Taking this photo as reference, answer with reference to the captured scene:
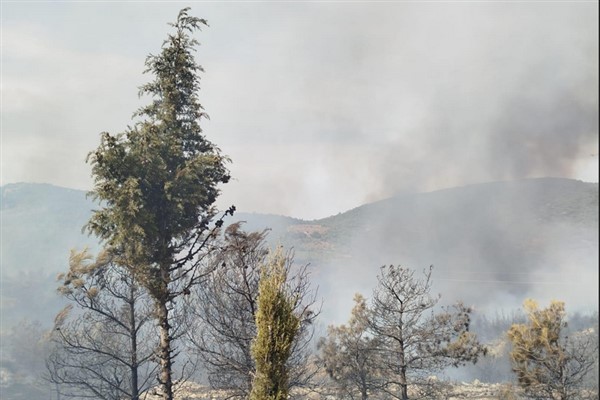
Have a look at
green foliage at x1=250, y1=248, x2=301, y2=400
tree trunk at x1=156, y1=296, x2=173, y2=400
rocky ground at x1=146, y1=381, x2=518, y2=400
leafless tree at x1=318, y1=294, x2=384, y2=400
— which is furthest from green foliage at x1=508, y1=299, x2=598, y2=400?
tree trunk at x1=156, y1=296, x2=173, y2=400

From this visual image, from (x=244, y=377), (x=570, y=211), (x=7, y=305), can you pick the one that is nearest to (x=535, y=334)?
(x=244, y=377)

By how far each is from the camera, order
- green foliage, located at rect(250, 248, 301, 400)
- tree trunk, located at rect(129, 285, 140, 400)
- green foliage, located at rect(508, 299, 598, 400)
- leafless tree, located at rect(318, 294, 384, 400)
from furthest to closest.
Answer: leafless tree, located at rect(318, 294, 384, 400) → green foliage, located at rect(508, 299, 598, 400) → tree trunk, located at rect(129, 285, 140, 400) → green foliage, located at rect(250, 248, 301, 400)

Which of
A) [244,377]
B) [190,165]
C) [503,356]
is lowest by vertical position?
[503,356]

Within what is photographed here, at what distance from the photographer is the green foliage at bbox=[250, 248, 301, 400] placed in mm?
8781

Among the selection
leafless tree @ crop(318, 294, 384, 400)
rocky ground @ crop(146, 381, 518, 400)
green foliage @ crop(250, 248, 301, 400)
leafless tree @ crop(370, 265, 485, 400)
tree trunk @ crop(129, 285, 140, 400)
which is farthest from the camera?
leafless tree @ crop(318, 294, 384, 400)

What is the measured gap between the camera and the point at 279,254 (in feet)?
32.8

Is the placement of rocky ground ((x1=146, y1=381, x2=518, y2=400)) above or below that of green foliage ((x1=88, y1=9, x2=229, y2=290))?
below

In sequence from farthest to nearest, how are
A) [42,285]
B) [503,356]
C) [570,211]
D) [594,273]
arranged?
[570,211] < [42,285] < [503,356] < [594,273]

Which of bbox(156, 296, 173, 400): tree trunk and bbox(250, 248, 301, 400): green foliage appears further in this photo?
bbox(156, 296, 173, 400): tree trunk

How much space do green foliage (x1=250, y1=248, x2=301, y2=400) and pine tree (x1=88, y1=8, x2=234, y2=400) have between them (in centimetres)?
316

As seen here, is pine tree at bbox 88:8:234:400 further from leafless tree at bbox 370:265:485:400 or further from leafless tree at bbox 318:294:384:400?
leafless tree at bbox 318:294:384:400

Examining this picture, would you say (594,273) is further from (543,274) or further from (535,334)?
(543,274)

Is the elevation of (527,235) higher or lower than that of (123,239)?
higher

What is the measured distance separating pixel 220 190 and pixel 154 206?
6.02 feet
